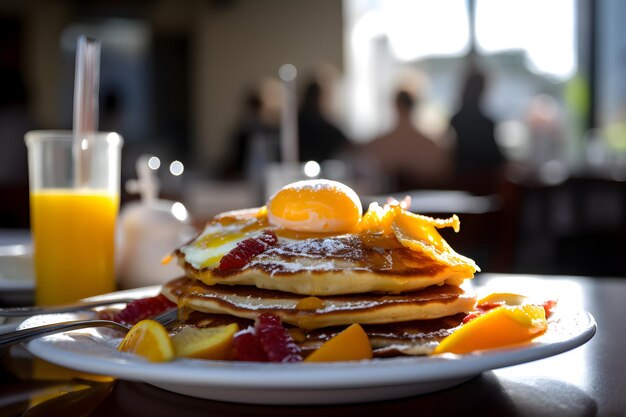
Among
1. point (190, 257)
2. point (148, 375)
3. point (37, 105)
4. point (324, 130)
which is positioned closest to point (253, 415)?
point (148, 375)

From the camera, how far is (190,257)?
42.4 inches

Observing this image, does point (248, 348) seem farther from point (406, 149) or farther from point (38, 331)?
point (406, 149)

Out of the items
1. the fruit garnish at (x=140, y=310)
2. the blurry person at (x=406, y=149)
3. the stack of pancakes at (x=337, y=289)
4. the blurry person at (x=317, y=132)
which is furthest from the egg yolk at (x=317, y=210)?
the blurry person at (x=317, y=132)

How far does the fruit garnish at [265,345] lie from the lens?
815mm

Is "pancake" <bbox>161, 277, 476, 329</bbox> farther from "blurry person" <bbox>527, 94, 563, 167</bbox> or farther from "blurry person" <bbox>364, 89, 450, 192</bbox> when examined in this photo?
"blurry person" <bbox>527, 94, 563, 167</bbox>

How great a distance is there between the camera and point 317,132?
6.83m

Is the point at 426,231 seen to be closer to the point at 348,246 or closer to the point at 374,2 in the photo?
the point at 348,246

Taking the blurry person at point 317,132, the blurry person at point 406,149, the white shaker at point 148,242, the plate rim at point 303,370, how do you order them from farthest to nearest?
the blurry person at point 317,132
the blurry person at point 406,149
the white shaker at point 148,242
the plate rim at point 303,370

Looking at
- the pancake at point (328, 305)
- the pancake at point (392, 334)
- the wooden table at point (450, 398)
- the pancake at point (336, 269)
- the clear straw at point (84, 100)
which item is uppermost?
the clear straw at point (84, 100)

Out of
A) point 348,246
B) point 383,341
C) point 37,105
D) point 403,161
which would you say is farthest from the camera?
point 37,105

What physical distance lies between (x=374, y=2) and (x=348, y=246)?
9053 mm

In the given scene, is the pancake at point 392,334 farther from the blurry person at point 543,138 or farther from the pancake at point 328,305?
the blurry person at point 543,138

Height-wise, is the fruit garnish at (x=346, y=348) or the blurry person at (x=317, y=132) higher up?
the blurry person at (x=317, y=132)

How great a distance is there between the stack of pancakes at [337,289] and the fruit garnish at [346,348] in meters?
0.03
